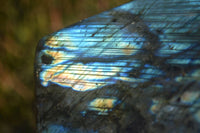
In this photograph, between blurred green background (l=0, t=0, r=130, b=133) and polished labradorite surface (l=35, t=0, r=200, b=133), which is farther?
blurred green background (l=0, t=0, r=130, b=133)

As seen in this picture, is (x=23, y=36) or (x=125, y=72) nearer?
(x=125, y=72)

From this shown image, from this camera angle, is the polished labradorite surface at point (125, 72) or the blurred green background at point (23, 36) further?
the blurred green background at point (23, 36)

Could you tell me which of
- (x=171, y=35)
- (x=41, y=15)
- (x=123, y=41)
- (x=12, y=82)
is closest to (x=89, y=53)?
(x=123, y=41)

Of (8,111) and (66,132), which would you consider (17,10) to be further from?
(66,132)
